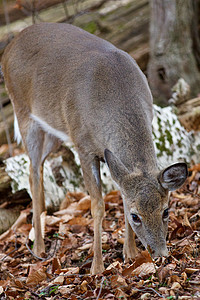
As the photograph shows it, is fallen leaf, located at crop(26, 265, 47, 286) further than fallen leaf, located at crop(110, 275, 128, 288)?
Yes

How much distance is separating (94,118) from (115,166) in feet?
2.95

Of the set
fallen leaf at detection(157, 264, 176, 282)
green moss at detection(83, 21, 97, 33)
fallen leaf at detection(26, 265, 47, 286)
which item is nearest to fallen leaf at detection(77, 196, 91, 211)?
fallen leaf at detection(26, 265, 47, 286)

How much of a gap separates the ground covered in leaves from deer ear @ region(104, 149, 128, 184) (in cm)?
73

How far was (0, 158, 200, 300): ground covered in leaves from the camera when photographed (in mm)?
3746

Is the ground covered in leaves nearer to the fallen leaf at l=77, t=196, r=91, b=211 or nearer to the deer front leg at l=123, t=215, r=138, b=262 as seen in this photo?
the fallen leaf at l=77, t=196, r=91, b=211

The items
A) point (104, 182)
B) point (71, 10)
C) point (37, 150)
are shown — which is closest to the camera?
point (37, 150)

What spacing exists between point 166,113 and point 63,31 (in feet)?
7.72

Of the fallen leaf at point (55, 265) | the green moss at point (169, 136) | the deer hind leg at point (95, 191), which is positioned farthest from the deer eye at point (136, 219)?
the green moss at point (169, 136)

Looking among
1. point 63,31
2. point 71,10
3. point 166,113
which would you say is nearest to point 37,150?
point 63,31

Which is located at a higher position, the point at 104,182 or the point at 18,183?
the point at 18,183

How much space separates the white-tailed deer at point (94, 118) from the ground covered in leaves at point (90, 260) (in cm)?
22

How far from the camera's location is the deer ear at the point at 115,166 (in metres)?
4.16

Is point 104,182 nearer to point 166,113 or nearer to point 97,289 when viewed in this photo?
point 166,113

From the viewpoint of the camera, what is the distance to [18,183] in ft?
21.2
